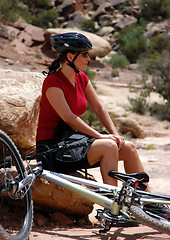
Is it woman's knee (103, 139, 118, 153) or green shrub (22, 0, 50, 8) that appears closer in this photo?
woman's knee (103, 139, 118, 153)

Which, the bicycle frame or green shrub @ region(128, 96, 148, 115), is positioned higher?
the bicycle frame

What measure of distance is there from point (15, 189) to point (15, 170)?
0.49 metres

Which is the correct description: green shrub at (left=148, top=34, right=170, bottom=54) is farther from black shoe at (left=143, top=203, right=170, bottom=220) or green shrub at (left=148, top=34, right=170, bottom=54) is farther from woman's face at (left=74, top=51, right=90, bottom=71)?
black shoe at (left=143, top=203, right=170, bottom=220)

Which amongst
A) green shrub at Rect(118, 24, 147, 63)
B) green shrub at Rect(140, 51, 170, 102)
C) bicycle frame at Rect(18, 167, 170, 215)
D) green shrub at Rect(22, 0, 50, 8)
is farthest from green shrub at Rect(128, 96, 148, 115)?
green shrub at Rect(22, 0, 50, 8)

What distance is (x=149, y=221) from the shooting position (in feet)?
7.82

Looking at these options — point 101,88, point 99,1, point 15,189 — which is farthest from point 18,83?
point 99,1

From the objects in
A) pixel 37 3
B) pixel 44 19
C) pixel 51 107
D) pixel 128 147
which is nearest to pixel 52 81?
pixel 51 107

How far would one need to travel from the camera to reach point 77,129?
2.93 meters

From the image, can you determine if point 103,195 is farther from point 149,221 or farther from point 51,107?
point 51,107

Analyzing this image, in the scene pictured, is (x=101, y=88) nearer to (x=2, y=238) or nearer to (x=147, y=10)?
(x=2, y=238)

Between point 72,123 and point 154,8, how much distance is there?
3013 centimetres

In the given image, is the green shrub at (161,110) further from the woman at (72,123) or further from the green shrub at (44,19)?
the green shrub at (44,19)

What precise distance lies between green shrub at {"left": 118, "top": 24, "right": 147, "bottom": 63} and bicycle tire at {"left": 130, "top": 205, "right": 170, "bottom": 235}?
2275 centimetres

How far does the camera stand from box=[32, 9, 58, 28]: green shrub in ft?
93.8
